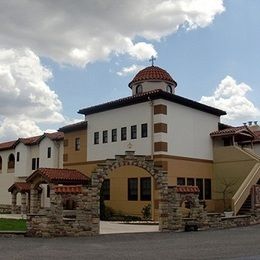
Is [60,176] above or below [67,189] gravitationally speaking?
above

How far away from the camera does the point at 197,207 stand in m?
24.6

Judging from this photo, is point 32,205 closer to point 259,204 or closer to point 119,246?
point 259,204

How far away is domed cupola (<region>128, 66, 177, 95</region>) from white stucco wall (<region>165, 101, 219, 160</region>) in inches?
182

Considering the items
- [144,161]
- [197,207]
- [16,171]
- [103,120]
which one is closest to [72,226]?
[144,161]

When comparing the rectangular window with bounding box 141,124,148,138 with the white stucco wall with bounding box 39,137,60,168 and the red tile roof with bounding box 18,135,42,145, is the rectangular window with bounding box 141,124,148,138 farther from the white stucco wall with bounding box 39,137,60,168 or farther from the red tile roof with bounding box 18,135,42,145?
the red tile roof with bounding box 18,135,42,145

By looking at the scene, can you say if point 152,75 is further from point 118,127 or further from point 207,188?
point 207,188

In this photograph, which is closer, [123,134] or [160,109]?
[160,109]

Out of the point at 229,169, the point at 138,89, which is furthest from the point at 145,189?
the point at 138,89

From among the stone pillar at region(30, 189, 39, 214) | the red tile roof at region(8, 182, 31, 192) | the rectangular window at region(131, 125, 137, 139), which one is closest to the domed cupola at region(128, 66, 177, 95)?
the rectangular window at region(131, 125, 137, 139)

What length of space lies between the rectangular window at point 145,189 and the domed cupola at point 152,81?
29.2ft

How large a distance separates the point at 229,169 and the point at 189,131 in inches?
167

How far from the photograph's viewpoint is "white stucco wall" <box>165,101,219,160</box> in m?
31.8

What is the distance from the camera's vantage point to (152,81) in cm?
3762

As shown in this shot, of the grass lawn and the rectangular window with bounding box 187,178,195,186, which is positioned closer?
the grass lawn
